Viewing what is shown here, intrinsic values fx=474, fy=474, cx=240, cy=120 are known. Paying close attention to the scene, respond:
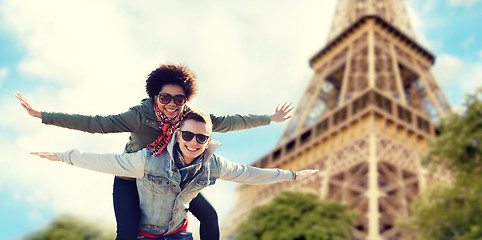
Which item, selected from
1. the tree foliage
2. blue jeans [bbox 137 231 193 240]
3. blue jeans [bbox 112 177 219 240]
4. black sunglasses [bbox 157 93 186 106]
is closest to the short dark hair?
black sunglasses [bbox 157 93 186 106]

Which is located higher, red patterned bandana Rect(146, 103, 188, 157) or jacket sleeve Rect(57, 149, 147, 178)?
red patterned bandana Rect(146, 103, 188, 157)

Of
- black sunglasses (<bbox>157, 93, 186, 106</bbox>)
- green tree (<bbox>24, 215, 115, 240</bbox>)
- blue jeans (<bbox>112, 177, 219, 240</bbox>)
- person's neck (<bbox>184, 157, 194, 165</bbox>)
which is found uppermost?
green tree (<bbox>24, 215, 115, 240</bbox>)

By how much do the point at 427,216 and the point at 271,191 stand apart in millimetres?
12255

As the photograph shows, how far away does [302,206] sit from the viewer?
18.0 m

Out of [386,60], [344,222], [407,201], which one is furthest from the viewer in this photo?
[386,60]

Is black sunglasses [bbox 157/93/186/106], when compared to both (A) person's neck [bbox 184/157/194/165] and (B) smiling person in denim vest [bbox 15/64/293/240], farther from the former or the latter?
(A) person's neck [bbox 184/157/194/165]

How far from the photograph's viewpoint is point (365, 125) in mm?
24188

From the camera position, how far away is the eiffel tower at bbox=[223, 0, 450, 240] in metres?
21.0

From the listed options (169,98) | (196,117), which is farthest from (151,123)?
(196,117)

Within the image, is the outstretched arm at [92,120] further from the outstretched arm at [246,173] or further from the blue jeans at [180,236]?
the blue jeans at [180,236]

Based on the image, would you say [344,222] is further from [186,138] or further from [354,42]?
[354,42]

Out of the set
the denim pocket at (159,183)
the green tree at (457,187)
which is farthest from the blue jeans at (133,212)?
the green tree at (457,187)

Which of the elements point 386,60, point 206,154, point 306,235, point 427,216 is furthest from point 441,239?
point 386,60

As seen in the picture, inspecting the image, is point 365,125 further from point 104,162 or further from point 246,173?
point 104,162
